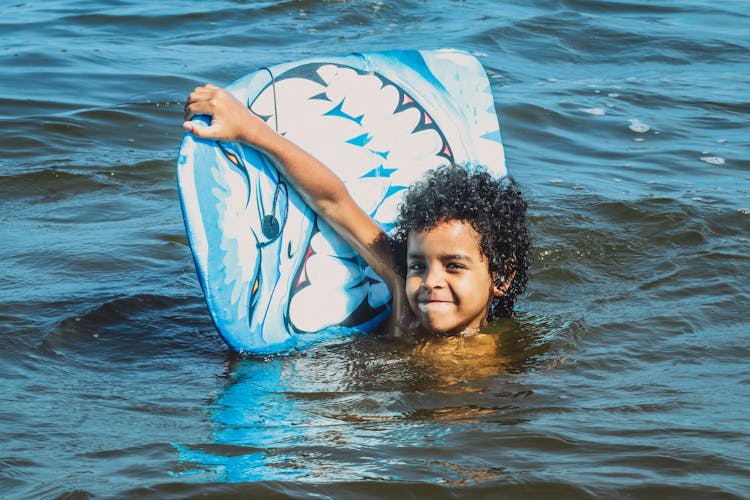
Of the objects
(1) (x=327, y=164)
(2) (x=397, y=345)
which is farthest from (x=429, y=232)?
(1) (x=327, y=164)

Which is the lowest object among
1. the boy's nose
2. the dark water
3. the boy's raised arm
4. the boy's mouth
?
the dark water

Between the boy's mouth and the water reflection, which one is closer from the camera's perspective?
the water reflection

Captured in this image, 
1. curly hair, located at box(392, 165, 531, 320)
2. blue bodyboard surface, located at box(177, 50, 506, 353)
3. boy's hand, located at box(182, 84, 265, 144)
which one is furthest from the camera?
curly hair, located at box(392, 165, 531, 320)

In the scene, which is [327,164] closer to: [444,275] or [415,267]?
[415,267]

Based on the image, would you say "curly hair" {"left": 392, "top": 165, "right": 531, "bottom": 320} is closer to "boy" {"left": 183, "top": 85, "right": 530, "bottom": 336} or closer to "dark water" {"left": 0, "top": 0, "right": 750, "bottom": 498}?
"boy" {"left": 183, "top": 85, "right": 530, "bottom": 336}

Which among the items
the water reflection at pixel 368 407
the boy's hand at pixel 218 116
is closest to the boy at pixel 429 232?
the boy's hand at pixel 218 116

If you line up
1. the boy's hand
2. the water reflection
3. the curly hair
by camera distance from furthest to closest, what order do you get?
the curly hair
the boy's hand
the water reflection

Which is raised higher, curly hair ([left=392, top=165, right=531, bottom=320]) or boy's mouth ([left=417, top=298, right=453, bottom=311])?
curly hair ([left=392, top=165, right=531, bottom=320])

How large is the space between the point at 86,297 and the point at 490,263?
1.89m

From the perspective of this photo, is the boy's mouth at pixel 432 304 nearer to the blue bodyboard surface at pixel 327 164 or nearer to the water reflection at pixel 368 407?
the water reflection at pixel 368 407

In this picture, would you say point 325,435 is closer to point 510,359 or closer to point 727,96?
point 510,359

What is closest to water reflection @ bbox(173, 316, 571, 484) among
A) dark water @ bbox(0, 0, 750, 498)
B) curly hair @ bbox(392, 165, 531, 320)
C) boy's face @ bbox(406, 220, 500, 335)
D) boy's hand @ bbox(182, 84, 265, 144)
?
dark water @ bbox(0, 0, 750, 498)

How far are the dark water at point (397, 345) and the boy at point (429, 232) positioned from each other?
0.67 feet

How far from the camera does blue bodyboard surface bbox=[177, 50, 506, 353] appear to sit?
3.94 metres
